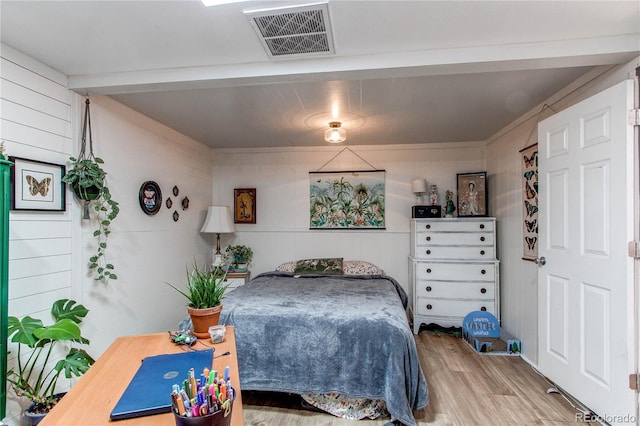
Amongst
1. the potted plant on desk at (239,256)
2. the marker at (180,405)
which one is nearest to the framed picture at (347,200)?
the potted plant on desk at (239,256)

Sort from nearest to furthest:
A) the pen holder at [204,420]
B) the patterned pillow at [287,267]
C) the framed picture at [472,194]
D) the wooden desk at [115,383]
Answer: the pen holder at [204,420]
the wooden desk at [115,383]
the framed picture at [472,194]
the patterned pillow at [287,267]

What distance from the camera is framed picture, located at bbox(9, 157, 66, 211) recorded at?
178 centimetres

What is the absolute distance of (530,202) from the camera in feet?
9.11

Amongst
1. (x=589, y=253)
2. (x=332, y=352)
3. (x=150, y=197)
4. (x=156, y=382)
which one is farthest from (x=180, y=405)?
(x=150, y=197)

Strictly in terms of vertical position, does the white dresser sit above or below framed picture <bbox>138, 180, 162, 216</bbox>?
below

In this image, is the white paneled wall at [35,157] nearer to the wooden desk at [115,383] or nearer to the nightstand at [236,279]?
the wooden desk at [115,383]

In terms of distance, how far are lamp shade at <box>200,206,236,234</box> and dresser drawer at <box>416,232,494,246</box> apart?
7.77ft

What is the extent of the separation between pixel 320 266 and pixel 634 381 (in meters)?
2.80

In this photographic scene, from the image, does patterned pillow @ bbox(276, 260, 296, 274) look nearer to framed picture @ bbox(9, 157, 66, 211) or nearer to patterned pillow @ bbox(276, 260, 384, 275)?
patterned pillow @ bbox(276, 260, 384, 275)

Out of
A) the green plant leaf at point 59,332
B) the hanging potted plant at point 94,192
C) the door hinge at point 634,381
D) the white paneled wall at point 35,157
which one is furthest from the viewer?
the hanging potted plant at point 94,192

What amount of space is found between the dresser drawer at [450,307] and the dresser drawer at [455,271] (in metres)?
0.25

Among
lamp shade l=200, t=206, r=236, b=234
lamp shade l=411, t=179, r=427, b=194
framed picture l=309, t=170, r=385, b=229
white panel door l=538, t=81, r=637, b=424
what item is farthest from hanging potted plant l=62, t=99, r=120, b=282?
white panel door l=538, t=81, r=637, b=424

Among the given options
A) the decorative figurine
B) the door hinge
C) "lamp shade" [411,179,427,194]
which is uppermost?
"lamp shade" [411,179,427,194]

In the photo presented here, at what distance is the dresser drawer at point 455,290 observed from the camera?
3354mm
